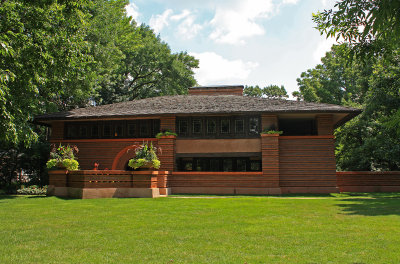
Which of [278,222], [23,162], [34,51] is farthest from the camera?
[23,162]

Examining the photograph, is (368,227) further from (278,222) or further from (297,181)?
(297,181)

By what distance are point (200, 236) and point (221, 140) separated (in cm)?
1540

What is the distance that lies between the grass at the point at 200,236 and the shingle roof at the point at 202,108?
10.8 meters

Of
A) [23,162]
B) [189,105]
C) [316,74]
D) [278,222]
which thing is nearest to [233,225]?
[278,222]

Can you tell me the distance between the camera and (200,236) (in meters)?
7.67

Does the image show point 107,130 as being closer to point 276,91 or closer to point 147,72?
point 147,72

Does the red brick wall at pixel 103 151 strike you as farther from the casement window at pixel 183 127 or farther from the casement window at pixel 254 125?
the casement window at pixel 254 125

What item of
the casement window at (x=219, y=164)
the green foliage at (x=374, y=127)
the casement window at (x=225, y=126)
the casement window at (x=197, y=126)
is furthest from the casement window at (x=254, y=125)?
the green foliage at (x=374, y=127)

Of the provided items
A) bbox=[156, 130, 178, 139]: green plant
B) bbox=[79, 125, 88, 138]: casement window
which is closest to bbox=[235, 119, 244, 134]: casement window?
bbox=[156, 130, 178, 139]: green plant

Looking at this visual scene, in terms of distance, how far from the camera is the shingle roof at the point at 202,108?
71.1 feet

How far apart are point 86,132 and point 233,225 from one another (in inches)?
719

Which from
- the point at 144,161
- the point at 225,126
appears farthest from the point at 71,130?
the point at 225,126

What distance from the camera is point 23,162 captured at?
1001 inches

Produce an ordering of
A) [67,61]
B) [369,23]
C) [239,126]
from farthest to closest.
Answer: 1. [239,126]
2. [67,61]
3. [369,23]
